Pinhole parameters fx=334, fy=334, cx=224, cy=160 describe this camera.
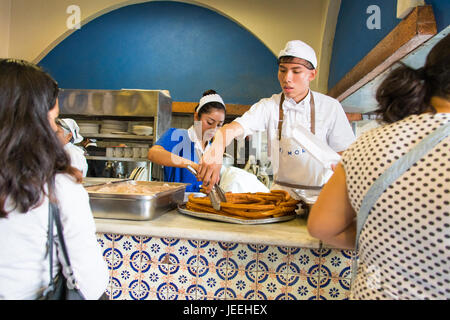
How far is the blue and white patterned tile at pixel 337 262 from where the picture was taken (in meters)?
1.37

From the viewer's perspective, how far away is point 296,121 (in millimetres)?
2275

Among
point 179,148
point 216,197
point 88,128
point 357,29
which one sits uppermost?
point 357,29

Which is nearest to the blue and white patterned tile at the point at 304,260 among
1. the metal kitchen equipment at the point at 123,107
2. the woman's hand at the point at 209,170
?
the woman's hand at the point at 209,170

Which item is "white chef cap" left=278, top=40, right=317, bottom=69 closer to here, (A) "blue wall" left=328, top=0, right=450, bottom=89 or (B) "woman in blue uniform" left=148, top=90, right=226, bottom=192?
(A) "blue wall" left=328, top=0, right=450, bottom=89

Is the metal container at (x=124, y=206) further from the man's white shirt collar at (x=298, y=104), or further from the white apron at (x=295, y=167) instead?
the man's white shirt collar at (x=298, y=104)

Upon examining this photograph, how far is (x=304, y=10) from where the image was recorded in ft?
15.9

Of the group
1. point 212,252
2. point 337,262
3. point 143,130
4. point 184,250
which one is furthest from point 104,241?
point 143,130

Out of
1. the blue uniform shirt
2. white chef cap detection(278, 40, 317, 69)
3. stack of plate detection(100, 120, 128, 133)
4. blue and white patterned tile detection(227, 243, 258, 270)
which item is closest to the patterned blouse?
blue and white patterned tile detection(227, 243, 258, 270)

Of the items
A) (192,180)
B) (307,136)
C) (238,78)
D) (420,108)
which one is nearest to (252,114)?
(307,136)

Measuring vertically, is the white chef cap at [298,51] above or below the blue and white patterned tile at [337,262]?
above

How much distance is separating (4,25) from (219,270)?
19.0 feet

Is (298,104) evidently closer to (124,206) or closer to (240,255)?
(240,255)

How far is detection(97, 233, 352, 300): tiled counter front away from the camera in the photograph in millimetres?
1383

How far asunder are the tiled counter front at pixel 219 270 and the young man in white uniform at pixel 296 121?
2.42ft
